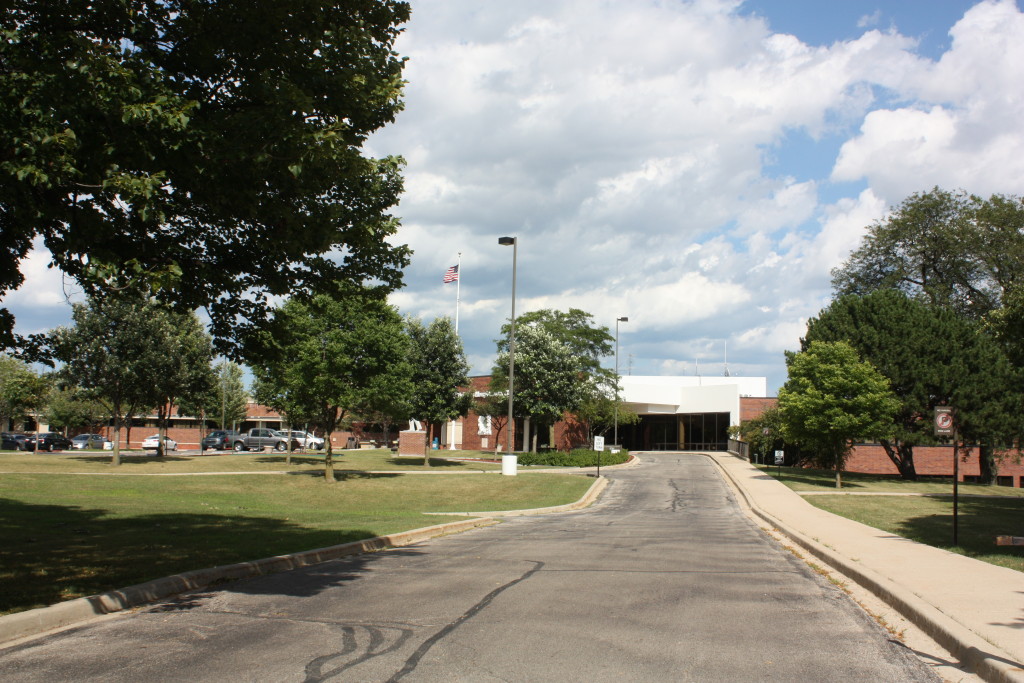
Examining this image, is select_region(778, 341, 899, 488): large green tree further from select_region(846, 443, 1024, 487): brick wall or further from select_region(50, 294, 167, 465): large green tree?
select_region(50, 294, 167, 465): large green tree

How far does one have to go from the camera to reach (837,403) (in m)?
31.6

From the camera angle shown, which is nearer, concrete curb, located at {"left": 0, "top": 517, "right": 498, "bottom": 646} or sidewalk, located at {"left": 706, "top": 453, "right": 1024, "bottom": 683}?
sidewalk, located at {"left": 706, "top": 453, "right": 1024, "bottom": 683}

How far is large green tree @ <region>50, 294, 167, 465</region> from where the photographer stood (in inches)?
1394

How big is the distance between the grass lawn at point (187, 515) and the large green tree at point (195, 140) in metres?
2.86

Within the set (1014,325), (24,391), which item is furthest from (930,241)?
(24,391)

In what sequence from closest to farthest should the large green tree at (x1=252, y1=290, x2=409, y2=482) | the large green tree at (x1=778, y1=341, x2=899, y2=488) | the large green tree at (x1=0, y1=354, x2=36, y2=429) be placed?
the large green tree at (x1=252, y1=290, x2=409, y2=482) < the large green tree at (x1=778, y1=341, x2=899, y2=488) < the large green tree at (x1=0, y1=354, x2=36, y2=429)

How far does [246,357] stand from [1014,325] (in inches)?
564

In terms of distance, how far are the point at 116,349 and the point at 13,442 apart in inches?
1061

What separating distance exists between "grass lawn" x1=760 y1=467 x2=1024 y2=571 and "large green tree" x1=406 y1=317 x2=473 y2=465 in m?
16.4

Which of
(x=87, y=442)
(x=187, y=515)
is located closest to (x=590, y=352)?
(x=87, y=442)

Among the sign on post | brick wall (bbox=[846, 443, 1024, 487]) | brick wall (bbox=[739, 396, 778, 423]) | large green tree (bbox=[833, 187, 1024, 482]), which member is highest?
large green tree (bbox=[833, 187, 1024, 482])

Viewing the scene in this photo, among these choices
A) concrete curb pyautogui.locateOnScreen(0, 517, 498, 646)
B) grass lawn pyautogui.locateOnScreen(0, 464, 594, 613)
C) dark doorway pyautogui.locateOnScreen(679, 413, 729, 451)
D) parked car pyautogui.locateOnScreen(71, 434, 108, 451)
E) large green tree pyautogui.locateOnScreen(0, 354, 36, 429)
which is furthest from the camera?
dark doorway pyautogui.locateOnScreen(679, 413, 729, 451)

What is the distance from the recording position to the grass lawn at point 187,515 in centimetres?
926

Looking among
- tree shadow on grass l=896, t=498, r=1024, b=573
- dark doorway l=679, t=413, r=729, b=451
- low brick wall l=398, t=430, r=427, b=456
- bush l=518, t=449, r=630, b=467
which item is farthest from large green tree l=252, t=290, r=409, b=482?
dark doorway l=679, t=413, r=729, b=451
